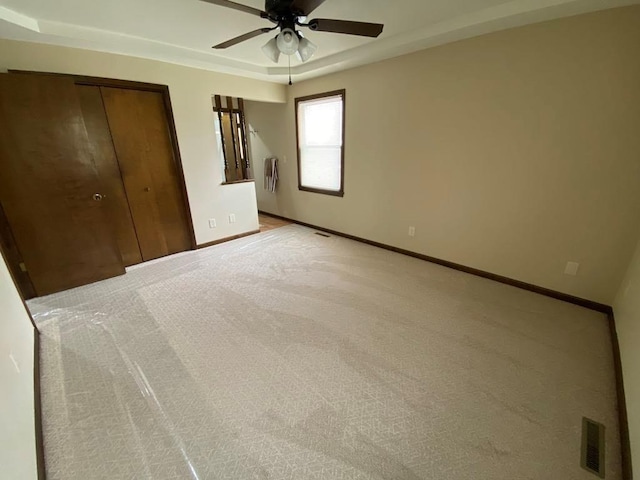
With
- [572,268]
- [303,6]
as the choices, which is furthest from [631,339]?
[303,6]

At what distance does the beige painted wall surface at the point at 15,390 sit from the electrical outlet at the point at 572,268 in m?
3.64

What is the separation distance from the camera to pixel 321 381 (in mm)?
1610

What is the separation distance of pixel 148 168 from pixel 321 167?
7.78 ft

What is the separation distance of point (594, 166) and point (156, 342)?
3678 mm


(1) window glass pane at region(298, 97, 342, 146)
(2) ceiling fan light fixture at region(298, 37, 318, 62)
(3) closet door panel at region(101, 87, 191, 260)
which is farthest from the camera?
(1) window glass pane at region(298, 97, 342, 146)

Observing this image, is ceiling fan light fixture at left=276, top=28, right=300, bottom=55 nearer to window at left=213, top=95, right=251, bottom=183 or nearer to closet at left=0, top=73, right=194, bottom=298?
closet at left=0, top=73, right=194, bottom=298

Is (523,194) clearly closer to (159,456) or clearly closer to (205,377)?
(205,377)

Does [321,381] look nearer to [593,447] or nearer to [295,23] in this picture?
[593,447]

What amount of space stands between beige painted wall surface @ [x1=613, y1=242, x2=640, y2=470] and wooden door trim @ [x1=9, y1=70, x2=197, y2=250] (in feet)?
13.7

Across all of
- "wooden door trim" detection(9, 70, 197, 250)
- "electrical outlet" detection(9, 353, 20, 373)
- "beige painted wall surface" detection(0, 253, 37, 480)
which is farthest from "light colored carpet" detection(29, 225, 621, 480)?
"wooden door trim" detection(9, 70, 197, 250)

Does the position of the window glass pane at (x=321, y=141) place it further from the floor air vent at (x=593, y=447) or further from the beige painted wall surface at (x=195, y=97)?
the floor air vent at (x=593, y=447)

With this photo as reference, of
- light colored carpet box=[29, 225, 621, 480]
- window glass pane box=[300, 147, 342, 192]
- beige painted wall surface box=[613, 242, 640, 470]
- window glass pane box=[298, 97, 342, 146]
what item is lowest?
light colored carpet box=[29, 225, 621, 480]

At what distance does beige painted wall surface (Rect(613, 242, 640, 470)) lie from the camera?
1.19 metres

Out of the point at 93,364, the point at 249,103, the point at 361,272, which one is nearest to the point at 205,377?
the point at 93,364
